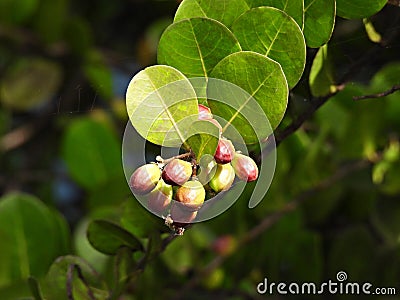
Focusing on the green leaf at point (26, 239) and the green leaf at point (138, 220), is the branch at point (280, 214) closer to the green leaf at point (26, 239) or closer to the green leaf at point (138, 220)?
the green leaf at point (26, 239)

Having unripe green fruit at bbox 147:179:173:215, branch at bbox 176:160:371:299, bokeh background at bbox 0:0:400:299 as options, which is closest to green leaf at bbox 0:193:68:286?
bokeh background at bbox 0:0:400:299

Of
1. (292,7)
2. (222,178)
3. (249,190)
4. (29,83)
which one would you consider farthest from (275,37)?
(29,83)

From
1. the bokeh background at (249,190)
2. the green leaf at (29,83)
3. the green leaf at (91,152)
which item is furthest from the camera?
the green leaf at (29,83)

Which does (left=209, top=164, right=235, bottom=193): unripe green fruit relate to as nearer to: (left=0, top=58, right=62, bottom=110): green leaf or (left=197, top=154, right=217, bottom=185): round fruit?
(left=197, top=154, right=217, bottom=185): round fruit

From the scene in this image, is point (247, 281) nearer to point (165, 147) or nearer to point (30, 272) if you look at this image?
point (30, 272)

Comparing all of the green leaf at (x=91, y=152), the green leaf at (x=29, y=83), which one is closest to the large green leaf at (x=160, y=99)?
the green leaf at (x=91, y=152)

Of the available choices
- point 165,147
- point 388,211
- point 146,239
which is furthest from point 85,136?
point 165,147
